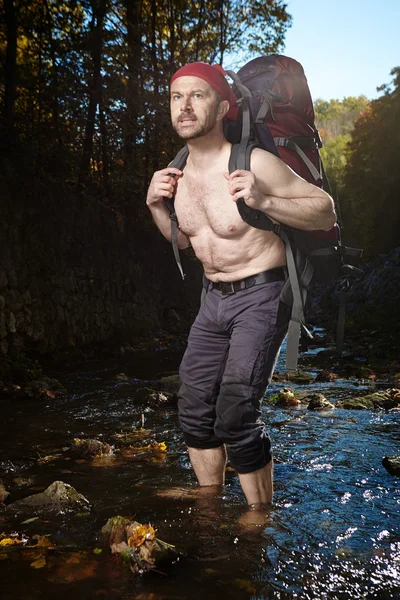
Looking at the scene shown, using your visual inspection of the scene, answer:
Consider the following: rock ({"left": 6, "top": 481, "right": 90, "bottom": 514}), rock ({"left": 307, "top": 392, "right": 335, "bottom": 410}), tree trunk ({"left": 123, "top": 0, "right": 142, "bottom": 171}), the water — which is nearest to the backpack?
the water

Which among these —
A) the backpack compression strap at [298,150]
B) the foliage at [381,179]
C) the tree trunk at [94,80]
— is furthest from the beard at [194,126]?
the foliage at [381,179]

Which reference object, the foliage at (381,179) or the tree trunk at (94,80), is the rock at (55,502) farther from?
the foliage at (381,179)

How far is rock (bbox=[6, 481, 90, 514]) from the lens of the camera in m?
3.62

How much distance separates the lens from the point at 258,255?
3.75 m

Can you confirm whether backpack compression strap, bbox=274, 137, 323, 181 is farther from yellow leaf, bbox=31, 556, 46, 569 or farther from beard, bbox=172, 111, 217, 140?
yellow leaf, bbox=31, 556, 46, 569

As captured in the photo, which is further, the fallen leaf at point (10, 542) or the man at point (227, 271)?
the man at point (227, 271)

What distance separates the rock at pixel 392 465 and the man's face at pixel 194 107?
270 cm

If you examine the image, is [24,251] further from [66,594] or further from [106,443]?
[66,594]

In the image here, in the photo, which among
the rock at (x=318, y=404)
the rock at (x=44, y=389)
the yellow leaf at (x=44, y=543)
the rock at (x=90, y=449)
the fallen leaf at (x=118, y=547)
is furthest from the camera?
the rock at (x=44, y=389)

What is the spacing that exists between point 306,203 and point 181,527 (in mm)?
1981

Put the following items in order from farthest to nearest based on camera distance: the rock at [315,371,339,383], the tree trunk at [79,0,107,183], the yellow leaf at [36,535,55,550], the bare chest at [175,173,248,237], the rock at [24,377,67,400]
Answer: the tree trunk at [79,0,107,183] < the rock at [315,371,339,383] < the rock at [24,377,67,400] < the bare chest at [175,173,248,237] < the yellow leaf at [36,535,55,550]

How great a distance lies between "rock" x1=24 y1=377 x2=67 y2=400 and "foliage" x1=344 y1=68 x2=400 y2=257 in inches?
1194

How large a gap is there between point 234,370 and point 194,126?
1.47m

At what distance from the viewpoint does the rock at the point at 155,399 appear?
23.7 feet
